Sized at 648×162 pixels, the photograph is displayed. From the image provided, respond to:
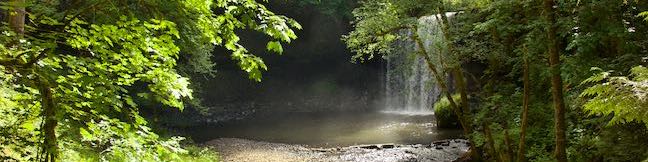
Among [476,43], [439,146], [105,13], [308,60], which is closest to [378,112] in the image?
[308,60]

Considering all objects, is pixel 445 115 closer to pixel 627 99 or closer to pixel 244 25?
pixel 627 99

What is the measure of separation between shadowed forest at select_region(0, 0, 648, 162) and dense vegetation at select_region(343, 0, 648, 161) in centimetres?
3

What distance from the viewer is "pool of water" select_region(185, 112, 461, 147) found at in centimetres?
1975

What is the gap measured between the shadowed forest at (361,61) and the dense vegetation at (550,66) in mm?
28

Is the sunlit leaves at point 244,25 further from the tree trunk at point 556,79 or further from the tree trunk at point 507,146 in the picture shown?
the tree trunk at point 507,146

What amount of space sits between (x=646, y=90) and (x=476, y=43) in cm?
619

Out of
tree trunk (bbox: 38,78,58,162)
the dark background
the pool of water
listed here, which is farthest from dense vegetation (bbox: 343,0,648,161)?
the dark background

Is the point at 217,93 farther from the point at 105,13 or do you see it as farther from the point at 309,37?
the point at 105,13

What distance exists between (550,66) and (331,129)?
17.1 metres

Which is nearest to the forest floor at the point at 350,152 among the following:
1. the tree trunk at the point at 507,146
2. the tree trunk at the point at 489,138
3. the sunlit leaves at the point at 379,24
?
the tree trunk at the point at 489,138

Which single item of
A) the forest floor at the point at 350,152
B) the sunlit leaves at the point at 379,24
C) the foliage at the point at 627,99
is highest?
the sunlit leaves at the point at 379,24

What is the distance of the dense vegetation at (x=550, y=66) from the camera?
587cm

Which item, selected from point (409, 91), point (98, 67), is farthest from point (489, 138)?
point (409, 91)

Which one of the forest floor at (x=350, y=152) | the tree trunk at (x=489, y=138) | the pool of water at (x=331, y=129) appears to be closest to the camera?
the tree trunk at (x=489, y=138)
